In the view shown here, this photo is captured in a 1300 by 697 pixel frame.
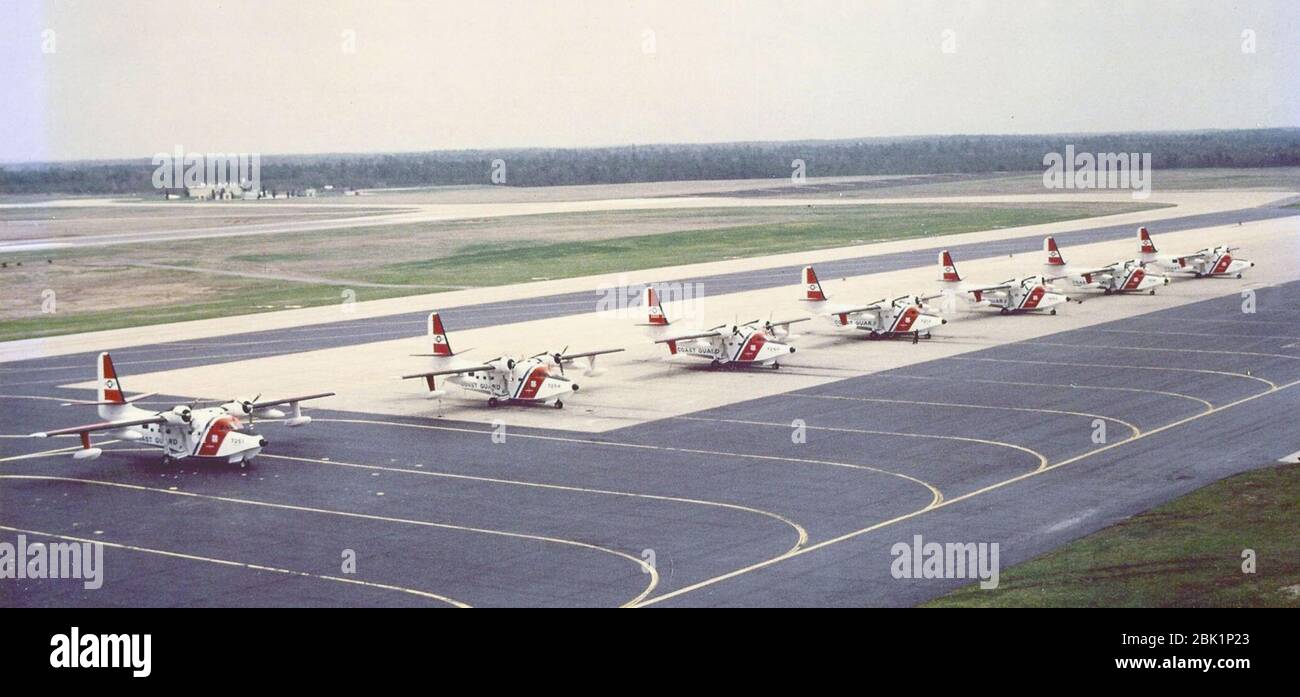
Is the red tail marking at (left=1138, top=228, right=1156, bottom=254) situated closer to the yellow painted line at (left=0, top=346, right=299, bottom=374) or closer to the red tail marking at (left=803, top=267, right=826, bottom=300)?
the red tail marking at (left=803, top=267, right=826, bottom=300)

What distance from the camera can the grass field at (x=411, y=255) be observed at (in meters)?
107

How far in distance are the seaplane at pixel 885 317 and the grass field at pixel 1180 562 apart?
37.5 m

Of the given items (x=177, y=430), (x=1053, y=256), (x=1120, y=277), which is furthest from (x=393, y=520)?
(x=1053, y=256)

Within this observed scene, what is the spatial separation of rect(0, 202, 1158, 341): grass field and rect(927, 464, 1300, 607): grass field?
75172 millimetres

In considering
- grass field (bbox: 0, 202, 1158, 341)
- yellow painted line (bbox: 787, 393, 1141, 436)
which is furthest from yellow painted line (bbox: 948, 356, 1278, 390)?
grass field (bbox: 0, 202, 1158, 341)

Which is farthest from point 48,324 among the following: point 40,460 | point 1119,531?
point 1119,531

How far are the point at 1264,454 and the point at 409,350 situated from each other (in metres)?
48.3

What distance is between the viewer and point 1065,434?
54.8 m

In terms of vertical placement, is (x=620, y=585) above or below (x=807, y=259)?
below

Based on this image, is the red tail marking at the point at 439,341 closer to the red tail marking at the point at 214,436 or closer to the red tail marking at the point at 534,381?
the red tail marking at the point at 534,381
